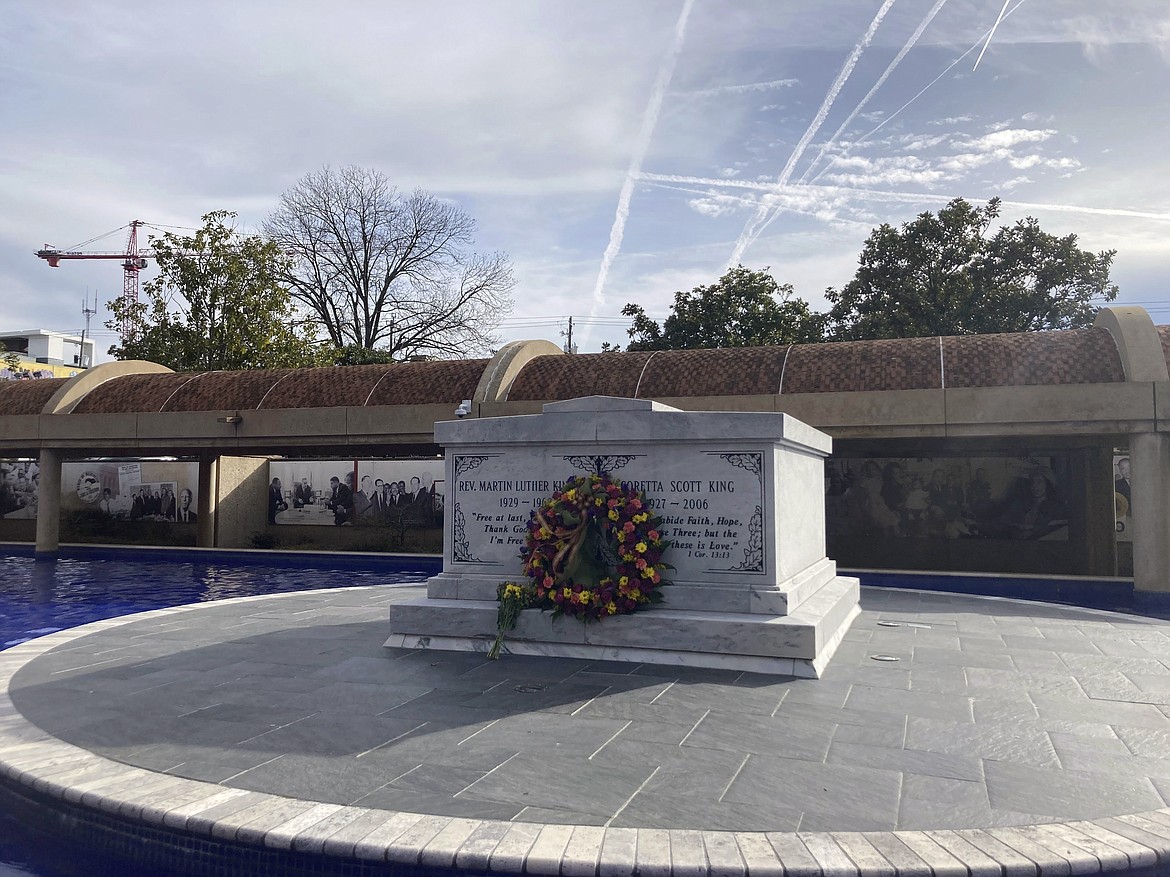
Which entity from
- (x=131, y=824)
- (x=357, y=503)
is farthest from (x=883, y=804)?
(x=357, y=503)

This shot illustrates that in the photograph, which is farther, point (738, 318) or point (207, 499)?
point (738, 318)

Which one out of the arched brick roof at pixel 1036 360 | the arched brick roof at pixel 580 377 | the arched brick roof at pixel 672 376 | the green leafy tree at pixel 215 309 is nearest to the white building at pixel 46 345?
the green leafy tree at pixel 215 309

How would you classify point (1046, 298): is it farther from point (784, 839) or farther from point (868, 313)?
point (784, 839)

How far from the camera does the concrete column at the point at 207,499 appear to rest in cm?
2339

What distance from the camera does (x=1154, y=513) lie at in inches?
509

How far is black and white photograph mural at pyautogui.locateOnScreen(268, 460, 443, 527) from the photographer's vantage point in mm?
23375

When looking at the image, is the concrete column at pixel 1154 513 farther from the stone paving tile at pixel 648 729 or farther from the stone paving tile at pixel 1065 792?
the stone paving tile at pixel 1065 792

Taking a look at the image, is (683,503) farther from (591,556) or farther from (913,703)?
(913,703)

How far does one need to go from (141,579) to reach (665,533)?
1320 cm

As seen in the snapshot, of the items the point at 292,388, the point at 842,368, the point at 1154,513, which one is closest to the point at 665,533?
the point at 842,368

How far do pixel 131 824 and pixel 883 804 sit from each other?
152 inches

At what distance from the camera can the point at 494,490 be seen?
28.4 feet

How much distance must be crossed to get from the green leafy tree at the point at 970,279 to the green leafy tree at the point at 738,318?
82.8 inches

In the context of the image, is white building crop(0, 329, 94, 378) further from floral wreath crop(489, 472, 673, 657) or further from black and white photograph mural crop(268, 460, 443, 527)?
floral wreath crop(489, 472, 673, 657)
